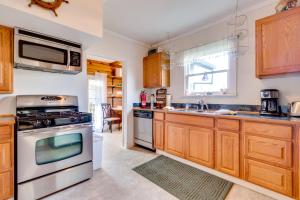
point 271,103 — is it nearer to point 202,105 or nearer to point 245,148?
point 245,148

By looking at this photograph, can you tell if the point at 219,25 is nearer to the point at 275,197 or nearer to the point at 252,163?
the point at 252,163

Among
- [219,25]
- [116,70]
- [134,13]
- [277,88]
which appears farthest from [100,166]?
Answer: [116,70]

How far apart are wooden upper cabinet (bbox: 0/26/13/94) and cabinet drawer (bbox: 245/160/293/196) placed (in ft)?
10.1

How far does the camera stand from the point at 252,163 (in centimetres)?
182

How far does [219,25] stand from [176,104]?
1735 mm

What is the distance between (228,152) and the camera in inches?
80.0

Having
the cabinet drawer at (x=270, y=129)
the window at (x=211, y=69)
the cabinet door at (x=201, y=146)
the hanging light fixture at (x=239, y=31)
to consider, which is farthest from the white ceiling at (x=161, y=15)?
the cabinet door at (x=201, y=146)

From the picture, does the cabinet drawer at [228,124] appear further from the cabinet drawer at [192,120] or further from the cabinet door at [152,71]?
the cabinet door at [152,71]

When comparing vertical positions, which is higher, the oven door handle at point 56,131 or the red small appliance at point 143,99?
the red small appliance at point 143,99

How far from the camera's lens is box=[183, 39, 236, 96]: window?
8.39 ft

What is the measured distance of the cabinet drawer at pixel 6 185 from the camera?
1.52 meters

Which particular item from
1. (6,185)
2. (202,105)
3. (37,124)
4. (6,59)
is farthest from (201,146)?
(6,59)

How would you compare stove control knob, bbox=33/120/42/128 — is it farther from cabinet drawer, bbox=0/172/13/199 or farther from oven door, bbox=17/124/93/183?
cabinet drawer, bbox=0/172/13/199

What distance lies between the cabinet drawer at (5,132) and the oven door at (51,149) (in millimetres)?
95
